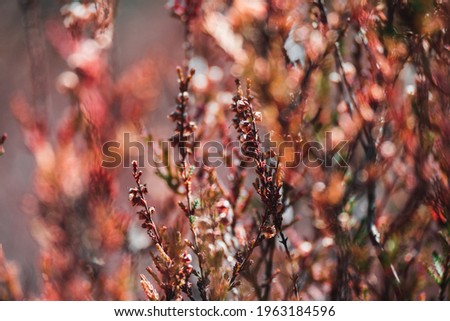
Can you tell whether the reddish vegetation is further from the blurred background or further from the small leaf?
the blurred background

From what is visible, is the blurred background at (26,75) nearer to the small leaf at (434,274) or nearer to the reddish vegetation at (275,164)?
the reddish vegetation at (275,164)

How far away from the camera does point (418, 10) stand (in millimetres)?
986

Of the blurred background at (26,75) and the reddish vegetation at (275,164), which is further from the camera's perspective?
the blurred background at (26,75)

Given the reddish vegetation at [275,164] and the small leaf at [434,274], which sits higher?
the reddish vegetation at [275,164]

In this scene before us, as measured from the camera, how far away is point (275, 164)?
1025 mm

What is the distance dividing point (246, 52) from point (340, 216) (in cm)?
47

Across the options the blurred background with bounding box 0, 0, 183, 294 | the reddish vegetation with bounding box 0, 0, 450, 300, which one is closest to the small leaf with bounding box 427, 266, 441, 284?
the reddish vegetation with bounding box 0, 0, 450, 300

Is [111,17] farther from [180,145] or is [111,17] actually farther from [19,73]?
[19,73]

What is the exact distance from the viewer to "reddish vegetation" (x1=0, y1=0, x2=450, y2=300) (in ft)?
3.16

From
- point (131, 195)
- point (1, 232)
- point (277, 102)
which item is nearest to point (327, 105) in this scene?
point (277, 102)

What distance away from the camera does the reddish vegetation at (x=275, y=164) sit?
37.9 inches

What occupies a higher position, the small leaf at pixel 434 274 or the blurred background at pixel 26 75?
the blurred background at pixel 26 75

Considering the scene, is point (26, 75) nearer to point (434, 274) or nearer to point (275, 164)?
point (275, 164)

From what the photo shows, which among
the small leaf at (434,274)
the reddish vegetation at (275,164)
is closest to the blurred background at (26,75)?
the reddish vegetation at (275,164)
